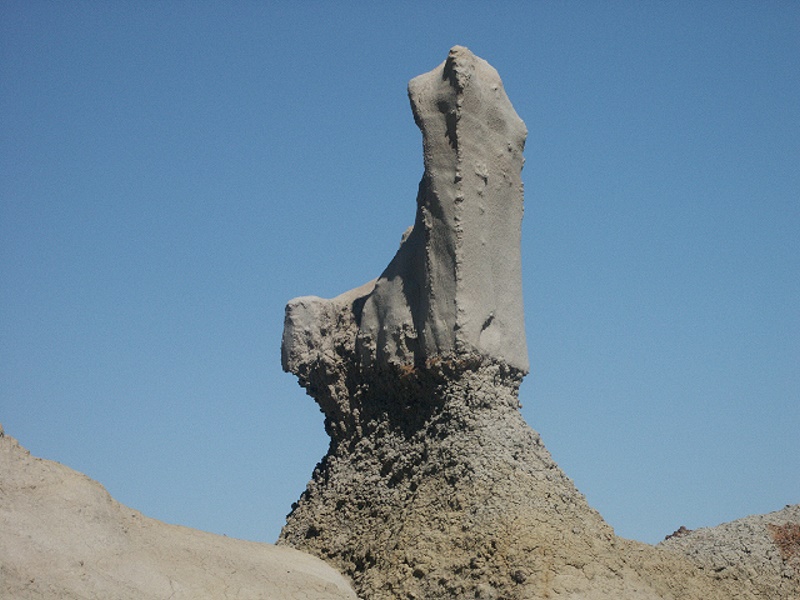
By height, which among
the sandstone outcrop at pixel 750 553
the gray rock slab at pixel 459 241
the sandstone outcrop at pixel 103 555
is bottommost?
the sandstone outcrop at pixel 103 555

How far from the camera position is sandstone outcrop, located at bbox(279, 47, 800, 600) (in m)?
19.0

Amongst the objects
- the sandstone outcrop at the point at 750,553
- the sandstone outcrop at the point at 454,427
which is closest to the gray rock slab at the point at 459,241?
the sandstone outcrop at the point at 454,427

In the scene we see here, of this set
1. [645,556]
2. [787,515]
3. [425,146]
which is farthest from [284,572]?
[787,515]

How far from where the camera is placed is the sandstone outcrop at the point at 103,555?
17.0 metres

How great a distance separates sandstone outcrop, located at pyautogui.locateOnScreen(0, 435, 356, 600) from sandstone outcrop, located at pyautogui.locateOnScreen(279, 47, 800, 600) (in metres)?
1.30

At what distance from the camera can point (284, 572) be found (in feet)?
64.2

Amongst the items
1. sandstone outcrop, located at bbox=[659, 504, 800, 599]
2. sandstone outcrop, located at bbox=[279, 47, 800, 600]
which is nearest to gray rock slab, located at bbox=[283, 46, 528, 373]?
sandstone outcrop, located at bbox=[279, 47, 800, 600]

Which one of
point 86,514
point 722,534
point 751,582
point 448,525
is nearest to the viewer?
point 86,514

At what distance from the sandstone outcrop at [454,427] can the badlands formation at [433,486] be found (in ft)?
0.08

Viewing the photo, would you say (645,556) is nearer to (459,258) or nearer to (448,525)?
(448,525)

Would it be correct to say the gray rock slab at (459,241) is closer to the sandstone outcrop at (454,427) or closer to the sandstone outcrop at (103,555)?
the sandstone outcrop at (454,427)

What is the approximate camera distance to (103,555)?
17.8 m

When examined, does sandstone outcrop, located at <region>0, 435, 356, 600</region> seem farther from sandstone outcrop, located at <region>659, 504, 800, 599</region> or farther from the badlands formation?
sandstone outcrop, located at <region>659, 504, 800, 599</region>

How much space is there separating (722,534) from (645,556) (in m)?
2.57
